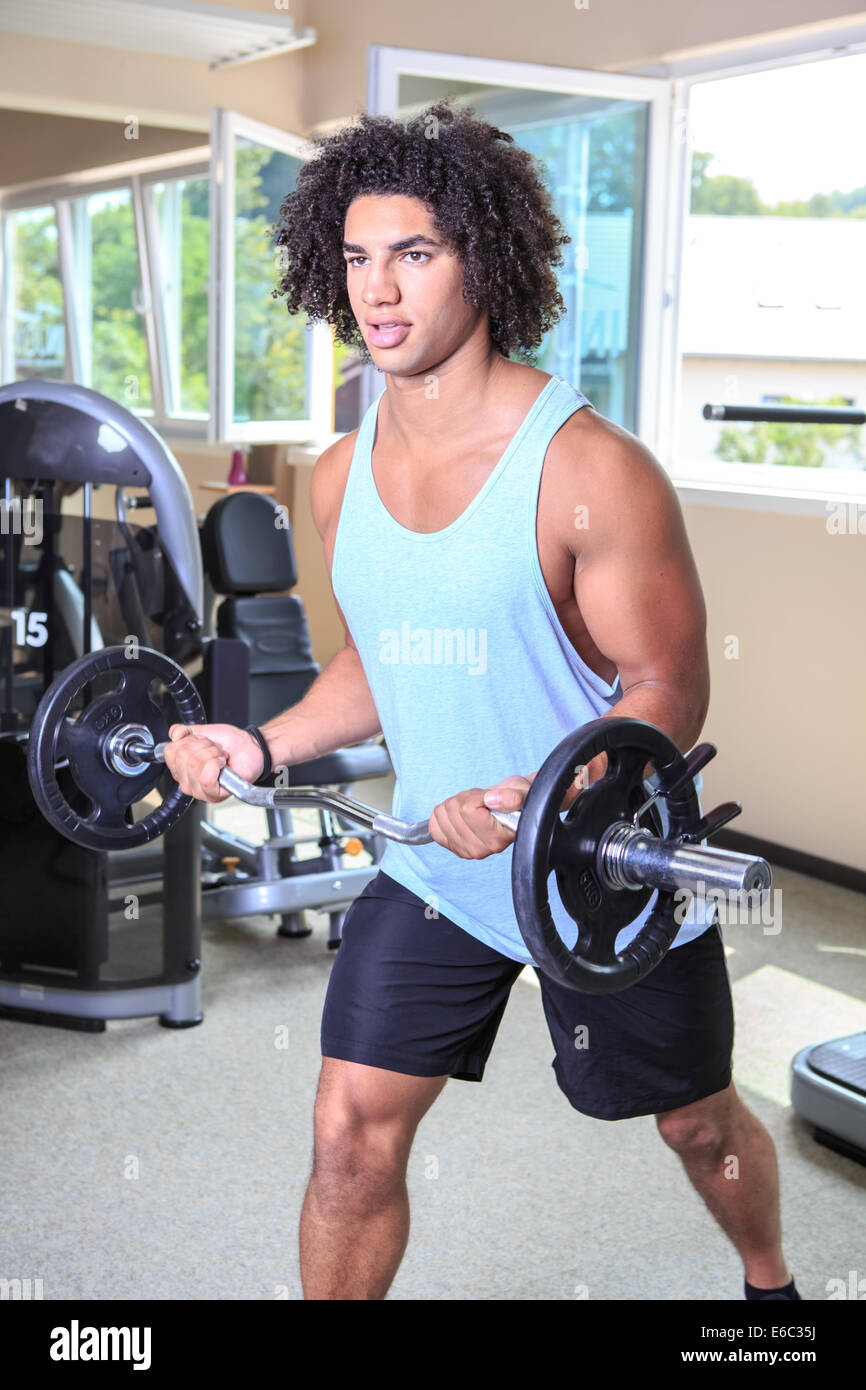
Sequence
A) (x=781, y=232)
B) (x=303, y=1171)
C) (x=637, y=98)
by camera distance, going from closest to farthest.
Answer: (x=303, y=1171), (x=637, y=98), (x=781, y=232)

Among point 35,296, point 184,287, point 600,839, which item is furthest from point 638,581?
point 35,296

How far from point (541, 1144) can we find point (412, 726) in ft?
3.83

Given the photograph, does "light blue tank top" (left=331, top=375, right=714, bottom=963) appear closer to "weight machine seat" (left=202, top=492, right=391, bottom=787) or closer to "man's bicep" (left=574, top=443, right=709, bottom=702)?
"man's bicep" (left=574, top=443, right=709, bottom=702)

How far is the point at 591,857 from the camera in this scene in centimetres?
117

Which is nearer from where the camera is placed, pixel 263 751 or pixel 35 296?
pixel 263 751

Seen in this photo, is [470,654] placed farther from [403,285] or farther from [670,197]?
[670,197]

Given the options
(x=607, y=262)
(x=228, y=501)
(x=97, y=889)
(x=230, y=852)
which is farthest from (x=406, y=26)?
(x=97, y=889)

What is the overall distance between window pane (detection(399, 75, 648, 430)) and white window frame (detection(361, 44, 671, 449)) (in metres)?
0.04

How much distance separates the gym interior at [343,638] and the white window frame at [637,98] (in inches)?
0.5

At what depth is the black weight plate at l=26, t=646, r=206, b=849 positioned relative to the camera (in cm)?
148

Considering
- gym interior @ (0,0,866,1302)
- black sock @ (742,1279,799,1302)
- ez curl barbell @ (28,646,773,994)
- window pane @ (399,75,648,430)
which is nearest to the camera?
ez curl barbell @ (28,646,773,994)

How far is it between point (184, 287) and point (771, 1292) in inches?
262

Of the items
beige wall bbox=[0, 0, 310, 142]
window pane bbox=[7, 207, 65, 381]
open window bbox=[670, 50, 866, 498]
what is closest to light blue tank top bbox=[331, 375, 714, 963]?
open window bbox=[670, 50, 866, 498]

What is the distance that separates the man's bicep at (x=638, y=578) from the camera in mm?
1352
